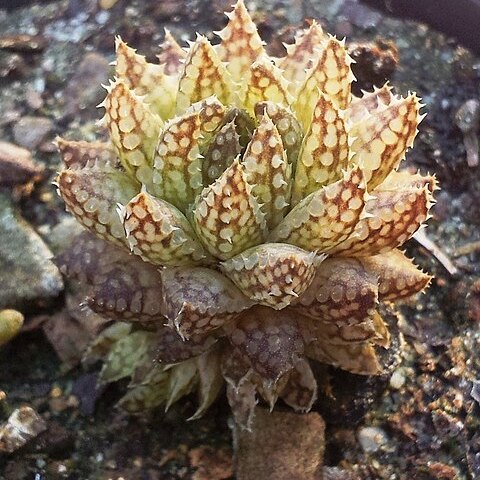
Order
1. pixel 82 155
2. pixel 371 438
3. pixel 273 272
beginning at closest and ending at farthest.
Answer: pixel 273 272 < pixel 82 155 < pixel 371 438

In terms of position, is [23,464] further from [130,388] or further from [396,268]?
[396,268]

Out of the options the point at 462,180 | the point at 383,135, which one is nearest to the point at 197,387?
the point at 383,135

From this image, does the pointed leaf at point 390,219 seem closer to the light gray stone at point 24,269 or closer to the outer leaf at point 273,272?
the outer leaf at point 273,272

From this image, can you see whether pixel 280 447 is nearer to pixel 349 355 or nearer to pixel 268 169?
pixel 349 355

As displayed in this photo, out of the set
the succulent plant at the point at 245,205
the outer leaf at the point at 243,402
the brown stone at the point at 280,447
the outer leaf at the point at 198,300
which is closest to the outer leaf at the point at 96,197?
the succulent plant at the point at 245,205

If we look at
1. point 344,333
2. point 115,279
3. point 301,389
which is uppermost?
point 115,279

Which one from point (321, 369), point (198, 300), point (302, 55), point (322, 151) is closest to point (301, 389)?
point (321, 369)
